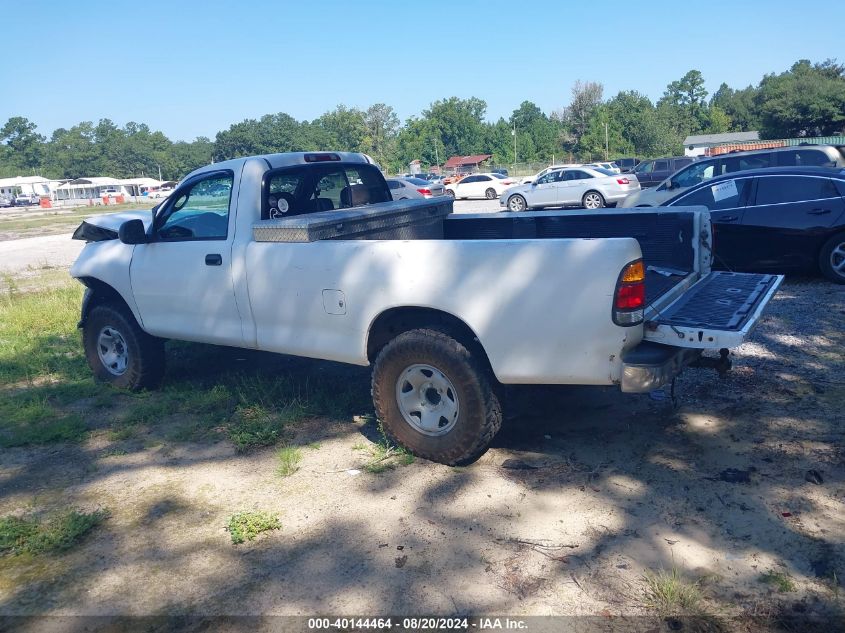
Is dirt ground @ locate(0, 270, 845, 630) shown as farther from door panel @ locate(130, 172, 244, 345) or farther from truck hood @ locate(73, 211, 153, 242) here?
truck hood @ locate(73, 211, 153, 242)

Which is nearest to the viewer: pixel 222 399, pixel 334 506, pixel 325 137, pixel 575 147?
pixel 334 506

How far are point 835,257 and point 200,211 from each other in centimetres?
759

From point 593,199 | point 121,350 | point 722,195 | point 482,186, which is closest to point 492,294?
point 121,350

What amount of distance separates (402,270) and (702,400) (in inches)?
105

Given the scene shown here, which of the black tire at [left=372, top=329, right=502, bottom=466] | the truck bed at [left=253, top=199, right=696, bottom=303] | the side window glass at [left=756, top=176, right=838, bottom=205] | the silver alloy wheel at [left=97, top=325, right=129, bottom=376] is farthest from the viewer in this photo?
the side window glass at [left=756, top=176, right=838, bottom=205]

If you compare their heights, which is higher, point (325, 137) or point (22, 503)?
point (325, 137)

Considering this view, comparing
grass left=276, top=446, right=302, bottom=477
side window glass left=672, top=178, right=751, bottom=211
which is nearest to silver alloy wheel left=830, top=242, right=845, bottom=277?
side window glass left=672, top=178, right=751, bottom=211

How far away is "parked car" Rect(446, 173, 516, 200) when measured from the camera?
34.1 meters

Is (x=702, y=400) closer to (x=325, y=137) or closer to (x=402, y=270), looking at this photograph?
(x=402, y=270)

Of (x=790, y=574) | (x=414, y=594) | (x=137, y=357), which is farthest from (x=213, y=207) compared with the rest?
(x=790, y=574)

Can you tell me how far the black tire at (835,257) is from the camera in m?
8.55

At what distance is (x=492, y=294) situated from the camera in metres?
3.99

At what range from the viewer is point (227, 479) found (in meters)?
4.58

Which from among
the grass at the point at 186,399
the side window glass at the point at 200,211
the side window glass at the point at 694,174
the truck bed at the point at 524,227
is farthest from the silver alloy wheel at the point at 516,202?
the side window glass at the point at 200,211
